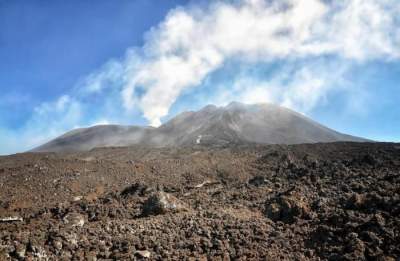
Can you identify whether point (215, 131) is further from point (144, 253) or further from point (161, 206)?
point (144, 253)

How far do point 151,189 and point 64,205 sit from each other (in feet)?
15.1

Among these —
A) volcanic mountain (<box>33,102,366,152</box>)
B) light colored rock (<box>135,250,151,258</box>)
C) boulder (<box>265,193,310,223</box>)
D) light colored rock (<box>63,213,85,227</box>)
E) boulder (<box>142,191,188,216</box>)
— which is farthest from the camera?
volcanic mountain (<box>33,102,366,152</box>)

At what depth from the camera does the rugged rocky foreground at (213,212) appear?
460 inches

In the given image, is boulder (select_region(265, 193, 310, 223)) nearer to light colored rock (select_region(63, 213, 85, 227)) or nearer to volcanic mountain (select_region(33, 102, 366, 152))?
light colored rock (select_region(63, 213, 85, 227))

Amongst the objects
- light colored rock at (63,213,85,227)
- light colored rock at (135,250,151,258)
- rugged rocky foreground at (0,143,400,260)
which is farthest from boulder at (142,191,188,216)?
light colored rock at (135,250,151,258)

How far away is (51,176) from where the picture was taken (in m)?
28.5

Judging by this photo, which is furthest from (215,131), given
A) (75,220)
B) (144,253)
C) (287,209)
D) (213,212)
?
(144,253)

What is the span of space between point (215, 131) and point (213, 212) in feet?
171

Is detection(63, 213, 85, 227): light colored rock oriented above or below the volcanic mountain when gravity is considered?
below

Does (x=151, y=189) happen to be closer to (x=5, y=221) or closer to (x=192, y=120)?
(x=5, y=221)

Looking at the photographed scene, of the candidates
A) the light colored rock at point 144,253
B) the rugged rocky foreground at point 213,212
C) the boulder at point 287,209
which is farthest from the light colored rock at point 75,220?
the boulder at point 287,209

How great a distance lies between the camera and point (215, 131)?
67.4 meters

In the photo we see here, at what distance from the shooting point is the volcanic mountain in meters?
68.3

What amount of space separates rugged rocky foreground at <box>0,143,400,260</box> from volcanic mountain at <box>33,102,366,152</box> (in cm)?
3227
